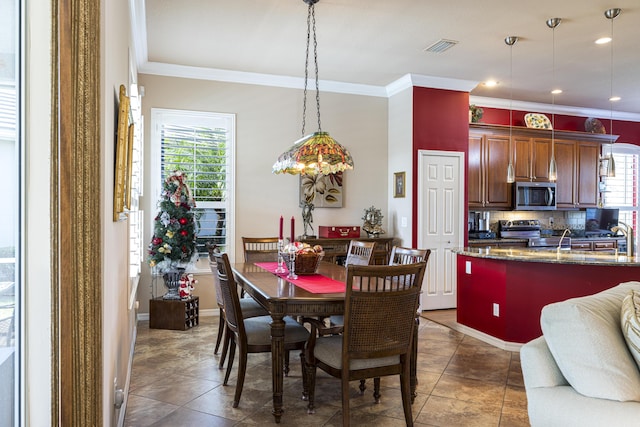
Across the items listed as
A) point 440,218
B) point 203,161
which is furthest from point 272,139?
point 440,218

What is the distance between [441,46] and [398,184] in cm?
191

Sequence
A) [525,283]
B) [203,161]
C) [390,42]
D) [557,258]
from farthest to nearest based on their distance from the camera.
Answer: [203,161] → [390,42] → [525,283] → [557,258]

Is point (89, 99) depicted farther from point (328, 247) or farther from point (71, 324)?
point (328, 247)

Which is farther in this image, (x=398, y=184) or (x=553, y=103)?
(x=553, y=103)

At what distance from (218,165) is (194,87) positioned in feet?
3.14

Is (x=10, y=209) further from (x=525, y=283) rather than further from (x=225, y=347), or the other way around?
(x=525, y=283)

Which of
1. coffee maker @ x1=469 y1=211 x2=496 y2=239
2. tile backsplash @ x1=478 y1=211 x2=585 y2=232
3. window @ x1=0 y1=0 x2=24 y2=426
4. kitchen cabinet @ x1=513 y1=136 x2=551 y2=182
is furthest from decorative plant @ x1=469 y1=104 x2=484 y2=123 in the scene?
window @ x1=0 y1=0 x2=24 y2=426

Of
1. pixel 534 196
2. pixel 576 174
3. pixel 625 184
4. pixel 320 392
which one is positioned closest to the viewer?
pixel 320 392

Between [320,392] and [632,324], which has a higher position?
[632,324]

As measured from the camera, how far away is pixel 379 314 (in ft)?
8.07

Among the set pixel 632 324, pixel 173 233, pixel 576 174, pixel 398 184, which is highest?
pixel 576 174

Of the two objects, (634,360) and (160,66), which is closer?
(634,360)

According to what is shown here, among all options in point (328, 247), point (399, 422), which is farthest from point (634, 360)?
point (328, 247)

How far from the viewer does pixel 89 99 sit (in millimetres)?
1429
